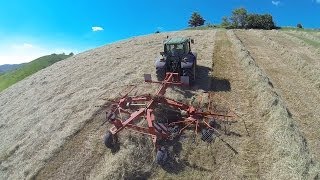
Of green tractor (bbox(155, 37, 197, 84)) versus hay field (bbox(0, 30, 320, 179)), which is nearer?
hay field (bbox(0, 30, 320, 179))

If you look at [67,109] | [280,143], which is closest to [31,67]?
[67,109]

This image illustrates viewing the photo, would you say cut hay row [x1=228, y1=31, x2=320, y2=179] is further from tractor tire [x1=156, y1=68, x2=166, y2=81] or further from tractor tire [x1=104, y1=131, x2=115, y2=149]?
tractor tire [x1=104, y1=131, x2=115, y2=149]

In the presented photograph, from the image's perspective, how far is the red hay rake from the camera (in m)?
17.0

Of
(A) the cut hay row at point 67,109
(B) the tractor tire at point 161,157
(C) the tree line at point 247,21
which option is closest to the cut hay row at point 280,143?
(B) the tractor tire at point 161,157

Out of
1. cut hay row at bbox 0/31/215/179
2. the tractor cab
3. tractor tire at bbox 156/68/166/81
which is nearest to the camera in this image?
cut hay row at bbox 0/31/215/179

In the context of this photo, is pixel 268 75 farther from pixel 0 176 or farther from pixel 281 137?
pixel 0 176

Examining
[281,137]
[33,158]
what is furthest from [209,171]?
[33,158]

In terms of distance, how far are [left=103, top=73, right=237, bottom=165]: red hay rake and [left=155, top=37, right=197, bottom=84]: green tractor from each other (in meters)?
2.67

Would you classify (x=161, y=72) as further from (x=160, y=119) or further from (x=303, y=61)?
(x=303, y=61)

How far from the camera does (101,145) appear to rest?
17.9 m

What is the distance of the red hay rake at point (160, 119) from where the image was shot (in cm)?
1700

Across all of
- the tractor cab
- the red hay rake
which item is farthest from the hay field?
the tractor cab

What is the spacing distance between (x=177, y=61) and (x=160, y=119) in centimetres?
595

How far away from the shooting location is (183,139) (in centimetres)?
1766
